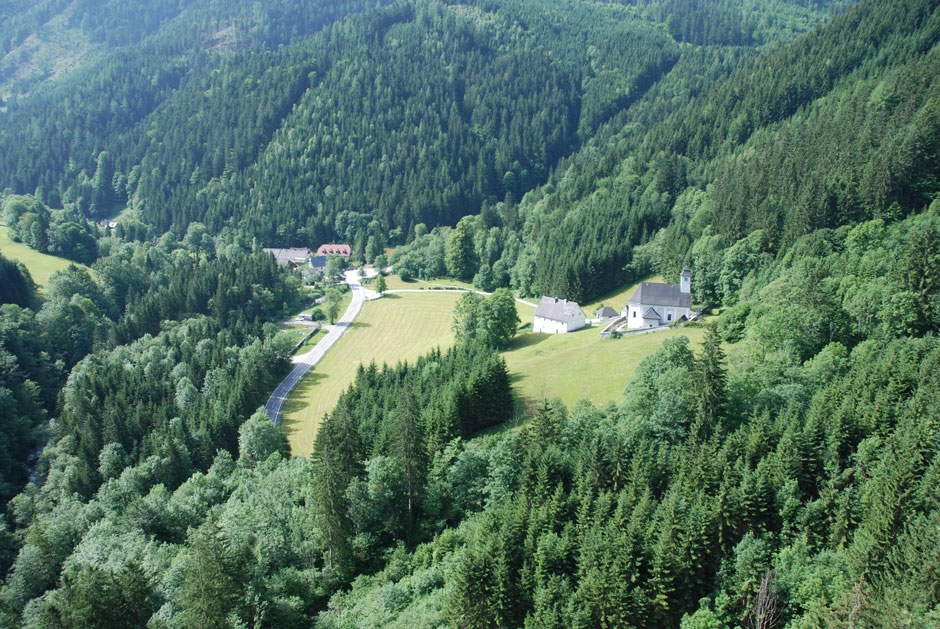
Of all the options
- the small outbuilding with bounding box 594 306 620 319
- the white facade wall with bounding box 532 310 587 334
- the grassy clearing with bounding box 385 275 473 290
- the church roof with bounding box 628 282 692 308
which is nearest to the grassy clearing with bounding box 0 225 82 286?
the grassy clearing with bounding box 385 275 473 290

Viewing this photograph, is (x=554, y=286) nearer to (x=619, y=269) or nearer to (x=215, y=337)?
(x=619, y=269)

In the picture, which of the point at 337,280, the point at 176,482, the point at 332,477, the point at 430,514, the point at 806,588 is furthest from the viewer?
the point at 337,280

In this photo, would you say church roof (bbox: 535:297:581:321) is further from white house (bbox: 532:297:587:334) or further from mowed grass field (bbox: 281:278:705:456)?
mowed grass field (bbox: 281:278:705:456)

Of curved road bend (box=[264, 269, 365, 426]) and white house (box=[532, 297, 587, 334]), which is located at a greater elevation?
white house (box=[532, 297, 587, 334])

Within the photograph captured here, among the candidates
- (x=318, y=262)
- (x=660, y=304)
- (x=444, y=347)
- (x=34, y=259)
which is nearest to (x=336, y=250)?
(x=318, y=262)

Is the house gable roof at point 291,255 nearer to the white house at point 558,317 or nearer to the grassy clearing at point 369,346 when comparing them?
the grassy clearing at point 369,346

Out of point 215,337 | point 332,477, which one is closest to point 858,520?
point 332,477

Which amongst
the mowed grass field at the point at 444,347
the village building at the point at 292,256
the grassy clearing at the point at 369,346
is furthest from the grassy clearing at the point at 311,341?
the village building at the point at 292,256
